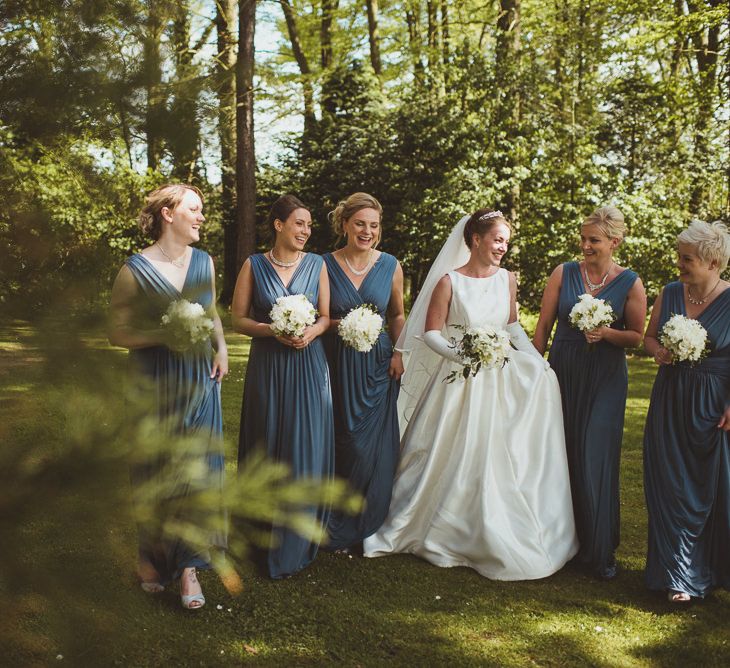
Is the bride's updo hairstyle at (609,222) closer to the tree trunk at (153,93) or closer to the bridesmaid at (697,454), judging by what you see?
the bridesmaid at (697,454)

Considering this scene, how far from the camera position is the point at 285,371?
16.0 ft

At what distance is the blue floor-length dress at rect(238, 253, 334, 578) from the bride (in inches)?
28.9

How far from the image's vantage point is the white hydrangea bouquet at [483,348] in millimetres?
4711

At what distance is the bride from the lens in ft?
16.0

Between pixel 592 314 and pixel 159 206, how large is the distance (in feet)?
9.03

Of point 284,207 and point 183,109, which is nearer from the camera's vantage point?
point 183,109

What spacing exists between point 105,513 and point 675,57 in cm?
2044

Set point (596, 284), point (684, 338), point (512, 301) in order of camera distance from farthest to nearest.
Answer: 1. point (512, 301)
2. point (596, 284)
3. point (684, 338)

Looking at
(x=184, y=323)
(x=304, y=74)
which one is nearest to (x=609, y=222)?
(x=184, y=323)

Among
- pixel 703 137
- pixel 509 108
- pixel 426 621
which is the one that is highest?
pixel 509 108

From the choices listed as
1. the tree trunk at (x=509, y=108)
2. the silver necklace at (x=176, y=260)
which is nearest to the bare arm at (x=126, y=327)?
the silver necklace at (x=176, y=260)

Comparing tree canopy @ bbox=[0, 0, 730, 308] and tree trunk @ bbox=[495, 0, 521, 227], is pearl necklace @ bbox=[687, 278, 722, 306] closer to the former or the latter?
tree canopy @ bbox=[0, 0, 730, 308]

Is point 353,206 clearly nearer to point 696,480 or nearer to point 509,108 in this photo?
point 696,480

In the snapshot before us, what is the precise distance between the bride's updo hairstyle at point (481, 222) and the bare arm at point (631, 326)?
0.96 meters
